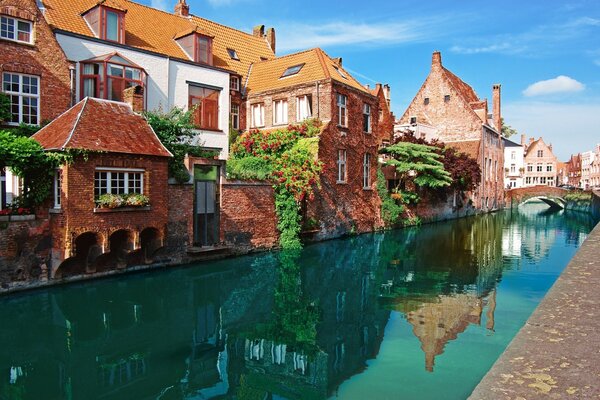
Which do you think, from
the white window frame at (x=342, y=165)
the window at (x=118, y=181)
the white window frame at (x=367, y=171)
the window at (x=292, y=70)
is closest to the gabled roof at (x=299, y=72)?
the window at (x=292, y=70)

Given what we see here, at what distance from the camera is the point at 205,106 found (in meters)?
23.8

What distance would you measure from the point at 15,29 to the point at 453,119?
Result: 1633 inches

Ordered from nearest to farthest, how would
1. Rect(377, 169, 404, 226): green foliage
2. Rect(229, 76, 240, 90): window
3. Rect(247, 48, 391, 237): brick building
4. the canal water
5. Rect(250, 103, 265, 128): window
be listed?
the canal water < Rect(247, 48, 391, 237): brick building < Rect(229, 76, 240, 90): window < Rect(250, 103, 265, 128): window < Rect(377, 169, 404, 226): green foliage

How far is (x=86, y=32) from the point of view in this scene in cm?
1988

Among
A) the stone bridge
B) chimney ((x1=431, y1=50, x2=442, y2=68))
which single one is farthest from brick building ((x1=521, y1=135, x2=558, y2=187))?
chimney ((x1=431, y1=50, x2=442, y2=68))

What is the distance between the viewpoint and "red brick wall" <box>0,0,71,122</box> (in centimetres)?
1521

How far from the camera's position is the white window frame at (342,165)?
26.8 metres

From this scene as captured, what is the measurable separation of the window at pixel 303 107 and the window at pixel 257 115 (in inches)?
106

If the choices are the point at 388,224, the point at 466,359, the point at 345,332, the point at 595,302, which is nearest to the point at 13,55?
the point at 345,332

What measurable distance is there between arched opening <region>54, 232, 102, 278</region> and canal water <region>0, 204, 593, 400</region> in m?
0.65

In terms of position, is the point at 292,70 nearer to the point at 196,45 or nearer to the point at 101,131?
the point at 196,45

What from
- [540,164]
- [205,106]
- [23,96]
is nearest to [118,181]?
[23,96]

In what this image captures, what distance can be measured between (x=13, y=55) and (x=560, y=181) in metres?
123

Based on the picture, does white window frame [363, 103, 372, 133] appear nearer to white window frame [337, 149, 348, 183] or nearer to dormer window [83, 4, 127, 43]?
white window frame [337, 149, 348, 183]
